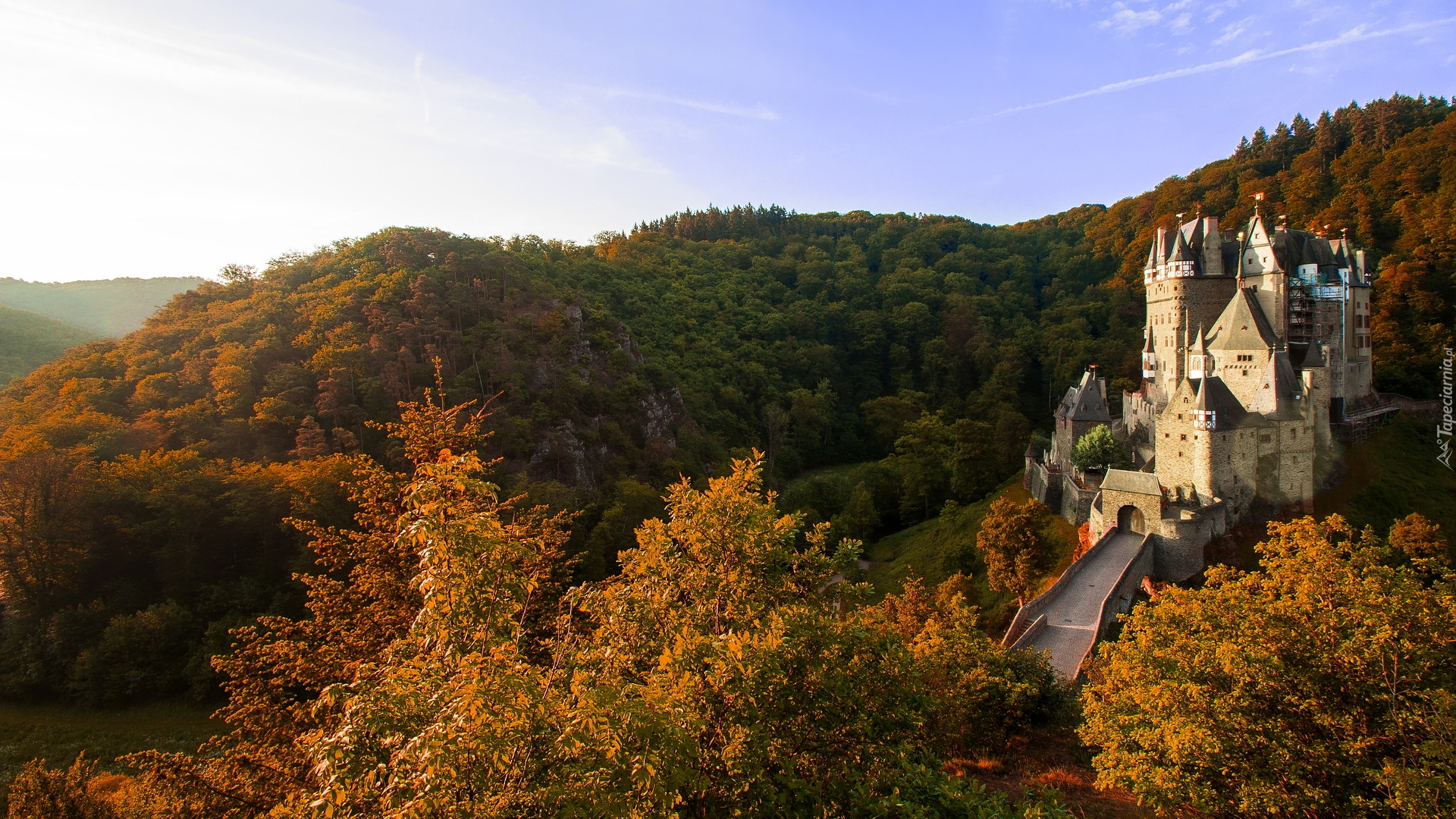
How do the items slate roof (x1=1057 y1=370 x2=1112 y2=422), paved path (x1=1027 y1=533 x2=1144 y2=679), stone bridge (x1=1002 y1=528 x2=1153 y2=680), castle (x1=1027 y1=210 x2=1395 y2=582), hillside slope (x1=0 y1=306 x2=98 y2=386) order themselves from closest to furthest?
paved path (x1=1027 y1=533 x2=1144 y2=679) < stone bridge (x1=1002 y1=528 x2=1153 y2=680) < castle (x1=1027 y1=210 x2=1395 y2=582) < slate roof (x1=1057 y1=370 x2=1112 y2=422) < hillside slope (x1=0 y1=306 x2=98 y2=386)

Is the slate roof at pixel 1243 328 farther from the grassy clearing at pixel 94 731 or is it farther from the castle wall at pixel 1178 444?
the grassy clearing at pixel 94 731

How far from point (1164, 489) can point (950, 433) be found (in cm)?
2174

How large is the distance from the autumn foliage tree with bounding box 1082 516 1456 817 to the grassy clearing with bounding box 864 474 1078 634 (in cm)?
1719

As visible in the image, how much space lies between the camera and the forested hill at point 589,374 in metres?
27.1

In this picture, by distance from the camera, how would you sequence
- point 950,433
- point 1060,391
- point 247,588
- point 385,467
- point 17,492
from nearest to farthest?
1. point 17,492
2. point 247,588
3. point 385,467
4. point 950,433
5. point 1060,391

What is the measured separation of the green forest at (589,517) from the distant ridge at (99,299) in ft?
2.52

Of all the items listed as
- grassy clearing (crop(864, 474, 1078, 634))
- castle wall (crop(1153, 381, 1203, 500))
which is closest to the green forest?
grassy clearing (crop(864, 474, 1078, 634))

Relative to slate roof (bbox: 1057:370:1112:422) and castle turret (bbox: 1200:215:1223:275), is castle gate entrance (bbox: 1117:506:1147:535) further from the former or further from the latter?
castle turret (bbox: 1200:215:1223:275)

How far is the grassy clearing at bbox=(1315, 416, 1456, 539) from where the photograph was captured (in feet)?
93.2

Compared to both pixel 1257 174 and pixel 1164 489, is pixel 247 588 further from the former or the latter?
pixel 1257 174

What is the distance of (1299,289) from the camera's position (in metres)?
33.9

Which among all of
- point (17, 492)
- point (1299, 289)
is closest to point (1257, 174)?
point (1299, 289)

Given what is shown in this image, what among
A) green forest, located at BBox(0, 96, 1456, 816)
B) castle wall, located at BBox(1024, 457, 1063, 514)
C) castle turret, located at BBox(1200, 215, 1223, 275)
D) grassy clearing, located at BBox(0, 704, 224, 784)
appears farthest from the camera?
castle wall, located at BBox(1024, 457, 1063, 514)

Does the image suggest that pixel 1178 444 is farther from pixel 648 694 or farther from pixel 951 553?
pixel 648 694
